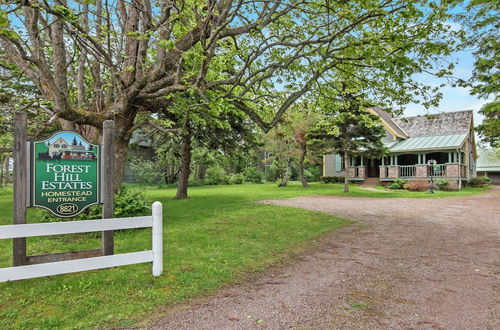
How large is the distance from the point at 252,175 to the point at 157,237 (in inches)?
1186

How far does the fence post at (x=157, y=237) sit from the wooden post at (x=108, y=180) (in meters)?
0.77

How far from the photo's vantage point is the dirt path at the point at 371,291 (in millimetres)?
3234

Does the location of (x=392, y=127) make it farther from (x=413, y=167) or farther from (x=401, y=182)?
(x=401, y=182)

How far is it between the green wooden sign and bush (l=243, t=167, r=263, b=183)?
29.5m

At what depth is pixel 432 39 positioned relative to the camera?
24.1 feet

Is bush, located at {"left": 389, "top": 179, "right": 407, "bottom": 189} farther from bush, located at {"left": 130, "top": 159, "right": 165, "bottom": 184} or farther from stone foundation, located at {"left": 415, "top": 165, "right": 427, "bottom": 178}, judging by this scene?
bush, located at {"left": 130, "top": 159, "right": 165, "bottom": 184}

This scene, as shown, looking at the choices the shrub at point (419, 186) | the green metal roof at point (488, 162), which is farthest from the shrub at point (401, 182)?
the green metal roof at point (488, 162)

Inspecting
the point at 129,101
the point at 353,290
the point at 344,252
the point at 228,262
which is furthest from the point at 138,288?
the point at 129,101

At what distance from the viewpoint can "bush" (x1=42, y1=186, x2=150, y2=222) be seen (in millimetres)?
7293

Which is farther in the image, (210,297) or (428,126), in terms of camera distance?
(428,126)

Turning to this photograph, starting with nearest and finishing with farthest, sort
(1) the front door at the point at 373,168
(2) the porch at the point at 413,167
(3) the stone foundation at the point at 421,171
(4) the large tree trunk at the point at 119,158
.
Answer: (4) the large tree trunk at the point at 119,158 → (2) the porch at the point at 413,167 → (3) the stone foundation at the point at 421,171 → (1) the front door at the point at 373,168

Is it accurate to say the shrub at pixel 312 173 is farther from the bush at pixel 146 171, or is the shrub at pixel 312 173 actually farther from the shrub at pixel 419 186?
the bush at pixel 146 171

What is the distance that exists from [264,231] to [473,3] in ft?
25.3

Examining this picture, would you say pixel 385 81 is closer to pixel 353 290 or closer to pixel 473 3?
pixel 473 3
